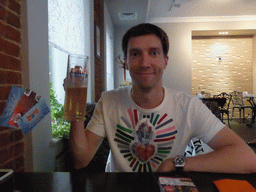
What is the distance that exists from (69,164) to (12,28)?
1.22 meters

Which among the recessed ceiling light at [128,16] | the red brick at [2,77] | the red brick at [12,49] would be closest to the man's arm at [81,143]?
the red brick at [2,77]

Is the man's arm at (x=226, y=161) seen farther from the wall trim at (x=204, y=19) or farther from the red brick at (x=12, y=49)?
the wall trim at (x=204, y=19)

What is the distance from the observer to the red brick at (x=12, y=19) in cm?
109

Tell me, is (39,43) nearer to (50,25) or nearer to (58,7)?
(50,25)

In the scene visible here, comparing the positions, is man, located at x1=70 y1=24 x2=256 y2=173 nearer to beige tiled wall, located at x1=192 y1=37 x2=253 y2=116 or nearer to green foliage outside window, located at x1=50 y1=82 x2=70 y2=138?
green foliage outside window, located at x1=50 y1=82 x2=70 y2=138

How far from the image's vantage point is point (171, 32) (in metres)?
7.14

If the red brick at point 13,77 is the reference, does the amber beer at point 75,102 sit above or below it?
below

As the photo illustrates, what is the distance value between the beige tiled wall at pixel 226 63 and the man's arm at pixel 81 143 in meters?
7.52

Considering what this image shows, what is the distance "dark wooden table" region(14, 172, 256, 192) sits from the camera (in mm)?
664

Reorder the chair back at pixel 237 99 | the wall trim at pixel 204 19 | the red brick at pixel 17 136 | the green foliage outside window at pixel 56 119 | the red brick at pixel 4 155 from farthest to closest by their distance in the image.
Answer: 1. the chair back at pixel 237 99
2. the wall trim at pixel 204 19
3. the green foliage outside window at pixel 56 119
4. the red brick at pixel 17 136
5. the red brick at pixel 4 155

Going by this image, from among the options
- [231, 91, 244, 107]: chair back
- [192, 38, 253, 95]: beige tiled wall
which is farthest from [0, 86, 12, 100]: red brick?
[192, 38, 253, 95]: beige tiled wall

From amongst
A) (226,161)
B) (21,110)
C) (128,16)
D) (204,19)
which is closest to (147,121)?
(226,161)

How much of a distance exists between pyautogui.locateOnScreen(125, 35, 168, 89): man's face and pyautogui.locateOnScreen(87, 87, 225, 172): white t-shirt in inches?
6.1

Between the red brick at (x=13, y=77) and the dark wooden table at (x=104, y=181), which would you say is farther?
the red brick at (x=13, y=77)
